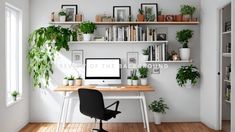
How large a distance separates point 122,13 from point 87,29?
0.77 metres

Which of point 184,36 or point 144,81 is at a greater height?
point 184,36

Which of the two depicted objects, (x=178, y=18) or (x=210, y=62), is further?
(x=178, y=18)

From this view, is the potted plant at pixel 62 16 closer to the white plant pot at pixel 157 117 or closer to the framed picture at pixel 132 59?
the framed picture at pixel 132 59

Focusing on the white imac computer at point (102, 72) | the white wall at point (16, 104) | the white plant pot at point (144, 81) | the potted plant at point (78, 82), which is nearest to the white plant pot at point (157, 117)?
the white plant pot at point (144, 81)

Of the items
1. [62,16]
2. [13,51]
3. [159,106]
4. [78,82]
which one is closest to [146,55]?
[159,106]

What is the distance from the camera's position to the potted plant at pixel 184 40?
5.18 m

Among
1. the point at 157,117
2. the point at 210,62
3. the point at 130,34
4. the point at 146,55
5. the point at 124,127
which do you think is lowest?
the point at 124,127

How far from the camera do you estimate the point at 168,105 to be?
5.52m

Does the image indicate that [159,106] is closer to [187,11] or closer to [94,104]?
[94,104]

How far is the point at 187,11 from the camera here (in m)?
5.25

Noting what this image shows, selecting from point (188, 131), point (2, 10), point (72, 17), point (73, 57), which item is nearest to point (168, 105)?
point (188, 131)

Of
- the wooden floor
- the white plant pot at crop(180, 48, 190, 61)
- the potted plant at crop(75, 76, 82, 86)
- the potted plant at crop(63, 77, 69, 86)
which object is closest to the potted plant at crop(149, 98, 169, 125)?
the wooden floor

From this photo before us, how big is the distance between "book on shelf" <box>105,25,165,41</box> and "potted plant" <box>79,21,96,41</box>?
290 mm

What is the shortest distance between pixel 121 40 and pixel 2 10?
6.84 feet
